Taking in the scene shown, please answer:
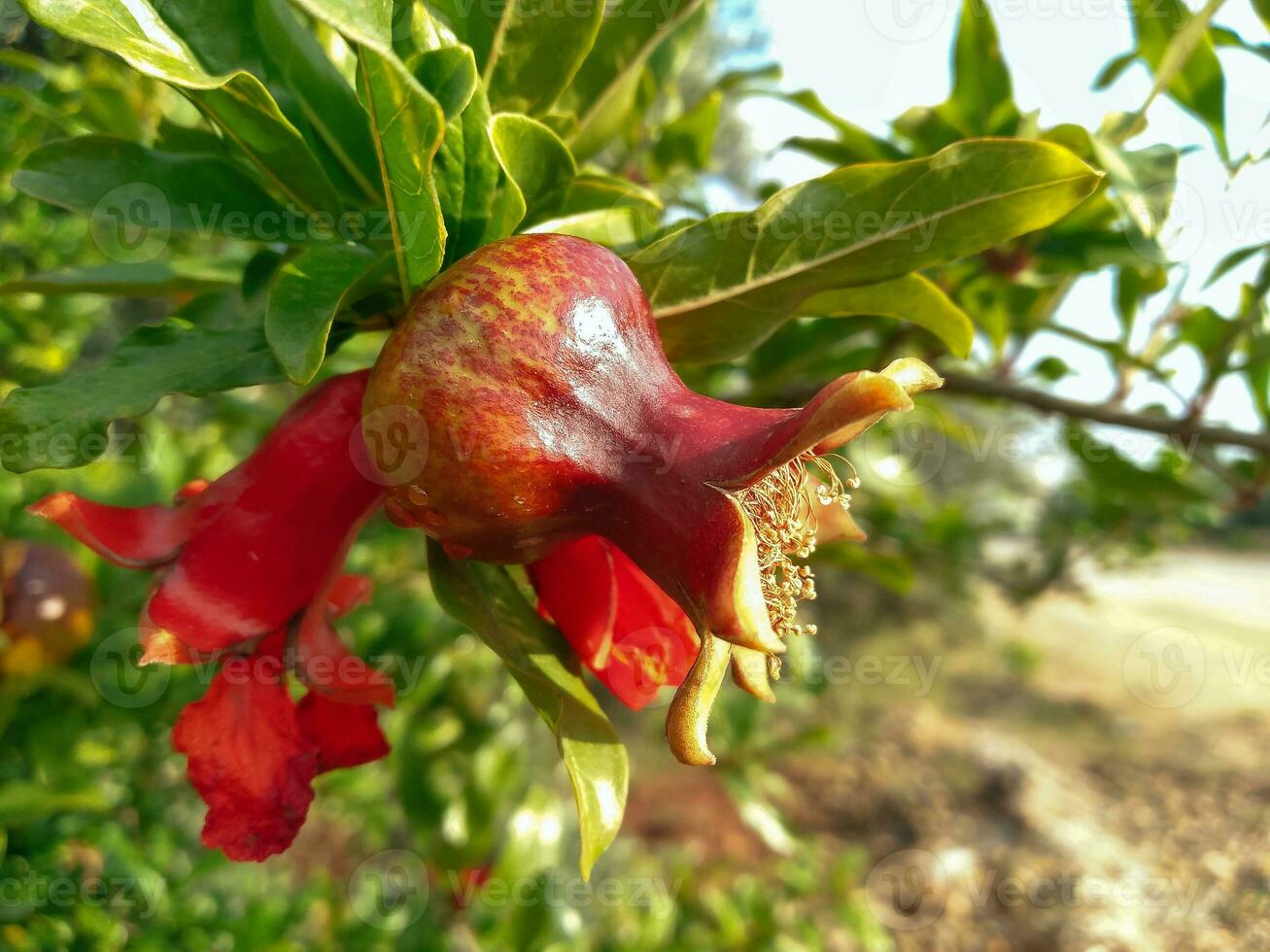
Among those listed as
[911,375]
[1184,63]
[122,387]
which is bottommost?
[122,387]

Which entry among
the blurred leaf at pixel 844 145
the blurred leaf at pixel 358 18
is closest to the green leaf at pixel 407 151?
the blurred leaf at pixel 358 18

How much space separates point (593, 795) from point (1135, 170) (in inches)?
31.9

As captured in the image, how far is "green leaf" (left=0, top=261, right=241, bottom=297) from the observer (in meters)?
0.75

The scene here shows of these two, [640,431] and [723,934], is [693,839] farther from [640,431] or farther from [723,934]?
[640,431]

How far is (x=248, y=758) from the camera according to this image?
646 millimetres

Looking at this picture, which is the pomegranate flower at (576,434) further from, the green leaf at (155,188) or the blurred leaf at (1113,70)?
the blurred leaf at (1113,70)

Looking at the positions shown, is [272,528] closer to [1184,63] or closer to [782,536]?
[782,536]

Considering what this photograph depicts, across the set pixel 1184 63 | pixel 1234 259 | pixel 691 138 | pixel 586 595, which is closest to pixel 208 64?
pixel 586 595

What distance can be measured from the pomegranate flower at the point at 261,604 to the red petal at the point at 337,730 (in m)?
0.02

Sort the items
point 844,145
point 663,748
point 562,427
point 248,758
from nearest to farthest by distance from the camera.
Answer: point 562,427
point 248,758
point 844,145
point 663,748

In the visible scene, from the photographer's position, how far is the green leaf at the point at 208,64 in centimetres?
51

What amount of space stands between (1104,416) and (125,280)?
1.32 metres

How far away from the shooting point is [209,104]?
61 cm

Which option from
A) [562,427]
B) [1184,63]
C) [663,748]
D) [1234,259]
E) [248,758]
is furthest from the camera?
[663,748]
